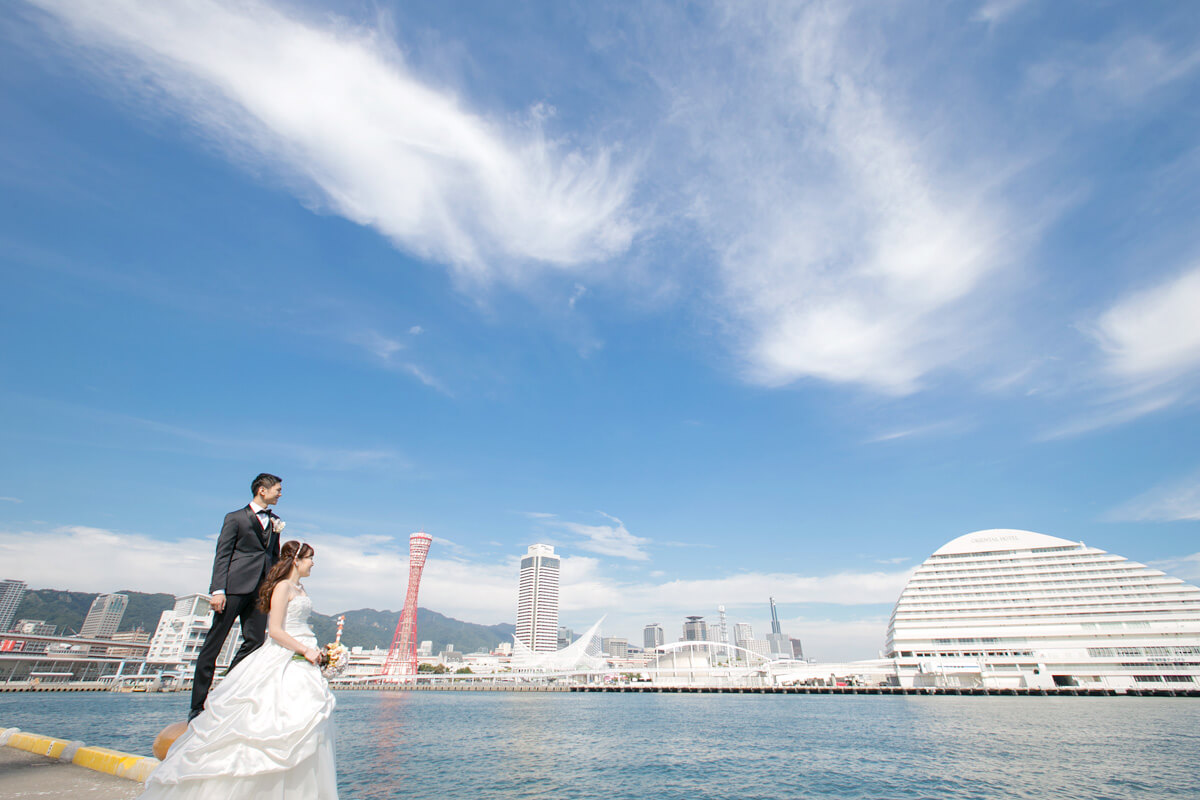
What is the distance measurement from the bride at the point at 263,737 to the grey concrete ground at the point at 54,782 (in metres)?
2.49

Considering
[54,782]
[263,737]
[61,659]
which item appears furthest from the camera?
[61,659]

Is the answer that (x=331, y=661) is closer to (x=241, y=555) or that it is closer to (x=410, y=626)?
(x=241, y=555)

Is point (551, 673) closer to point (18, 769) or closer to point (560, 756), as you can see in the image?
point (560, 756)

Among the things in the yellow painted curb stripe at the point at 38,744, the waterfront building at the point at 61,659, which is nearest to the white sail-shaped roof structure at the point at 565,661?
the waterfront building at the point at 61,659

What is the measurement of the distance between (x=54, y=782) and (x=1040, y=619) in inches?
4185

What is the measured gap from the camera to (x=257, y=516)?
5.23 metres

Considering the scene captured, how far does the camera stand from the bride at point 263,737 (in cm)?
341

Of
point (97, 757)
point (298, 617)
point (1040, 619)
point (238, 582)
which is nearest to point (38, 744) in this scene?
point (97, 757)

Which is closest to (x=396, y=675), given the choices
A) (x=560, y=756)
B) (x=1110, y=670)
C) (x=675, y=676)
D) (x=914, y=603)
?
(x=675, y=676)

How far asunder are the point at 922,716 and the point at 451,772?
142 ft

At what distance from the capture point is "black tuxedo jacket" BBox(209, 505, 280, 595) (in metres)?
4.85

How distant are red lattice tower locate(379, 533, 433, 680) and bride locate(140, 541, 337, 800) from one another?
116181mm

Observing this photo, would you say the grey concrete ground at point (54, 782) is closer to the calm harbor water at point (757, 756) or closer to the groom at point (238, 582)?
the groom at point (238, 582)

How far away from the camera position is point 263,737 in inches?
140
